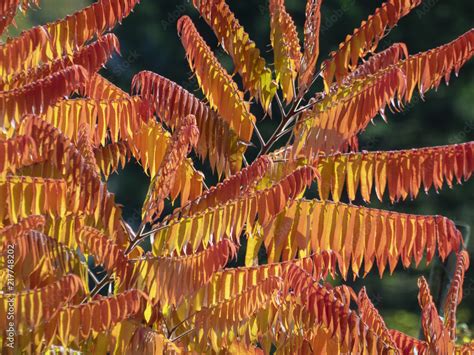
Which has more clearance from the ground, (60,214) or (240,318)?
(60,214)

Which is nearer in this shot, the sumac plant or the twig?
the sumac plant

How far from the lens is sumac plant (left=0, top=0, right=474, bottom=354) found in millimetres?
2709

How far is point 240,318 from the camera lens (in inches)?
112

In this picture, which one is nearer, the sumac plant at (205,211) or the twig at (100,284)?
the sumac plant at (205,211)

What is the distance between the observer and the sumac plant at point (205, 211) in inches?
107

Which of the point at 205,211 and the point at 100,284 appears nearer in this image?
the point at 205,211

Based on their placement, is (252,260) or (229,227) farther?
(252,260)

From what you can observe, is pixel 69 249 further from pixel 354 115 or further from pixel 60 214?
pixel 354 115

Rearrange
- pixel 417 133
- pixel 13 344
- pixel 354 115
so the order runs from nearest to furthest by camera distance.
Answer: pixel 13 344 < pixel 354 115 < pixel 417 133

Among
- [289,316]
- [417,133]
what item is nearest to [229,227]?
[289,316]

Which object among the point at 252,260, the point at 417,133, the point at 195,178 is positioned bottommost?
the point at 252,260

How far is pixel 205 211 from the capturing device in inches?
111

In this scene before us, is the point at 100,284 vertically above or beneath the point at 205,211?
beneath

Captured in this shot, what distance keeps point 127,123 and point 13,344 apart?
2.82 ft
